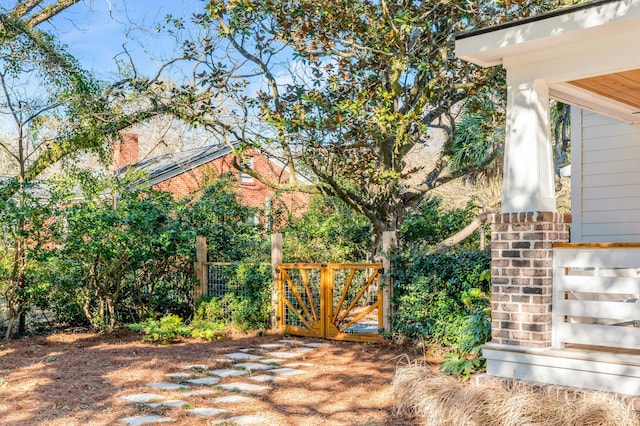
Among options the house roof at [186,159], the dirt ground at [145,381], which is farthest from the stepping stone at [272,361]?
the house roof at [186,159]

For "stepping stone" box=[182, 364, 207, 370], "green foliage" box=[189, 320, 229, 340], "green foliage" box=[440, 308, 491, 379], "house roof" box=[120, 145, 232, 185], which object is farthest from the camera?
"house roof" box=[120, 145, 232, 185]

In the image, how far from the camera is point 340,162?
1184cm

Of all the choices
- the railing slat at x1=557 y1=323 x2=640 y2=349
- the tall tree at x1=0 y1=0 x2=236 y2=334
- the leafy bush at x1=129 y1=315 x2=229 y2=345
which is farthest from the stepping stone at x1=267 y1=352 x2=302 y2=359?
the railing slat at x1=557 y1=323 x2=640 y2=349

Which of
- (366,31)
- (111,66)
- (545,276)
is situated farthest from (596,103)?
(111,66)

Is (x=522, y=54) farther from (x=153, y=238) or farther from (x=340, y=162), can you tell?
(x=153, y=238)

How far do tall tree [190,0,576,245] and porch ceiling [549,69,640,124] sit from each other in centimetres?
329

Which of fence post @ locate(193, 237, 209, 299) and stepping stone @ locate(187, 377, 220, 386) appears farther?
fence post @ locate(193, 237, 209, 299)

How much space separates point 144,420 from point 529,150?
387 cm

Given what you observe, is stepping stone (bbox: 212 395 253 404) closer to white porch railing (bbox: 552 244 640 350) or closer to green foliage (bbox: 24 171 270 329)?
white porch railing (bbox: 552 244 640 350)

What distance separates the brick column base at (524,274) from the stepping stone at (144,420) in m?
2.85

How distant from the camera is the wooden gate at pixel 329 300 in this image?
1011cm

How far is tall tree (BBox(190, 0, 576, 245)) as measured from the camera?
1052 cm

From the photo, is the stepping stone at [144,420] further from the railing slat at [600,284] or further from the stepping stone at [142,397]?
the railing slat at [600,284]

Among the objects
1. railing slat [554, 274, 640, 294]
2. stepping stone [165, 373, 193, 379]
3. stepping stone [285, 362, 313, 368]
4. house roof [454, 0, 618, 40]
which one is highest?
house roof [454, 0, 618, 40]
